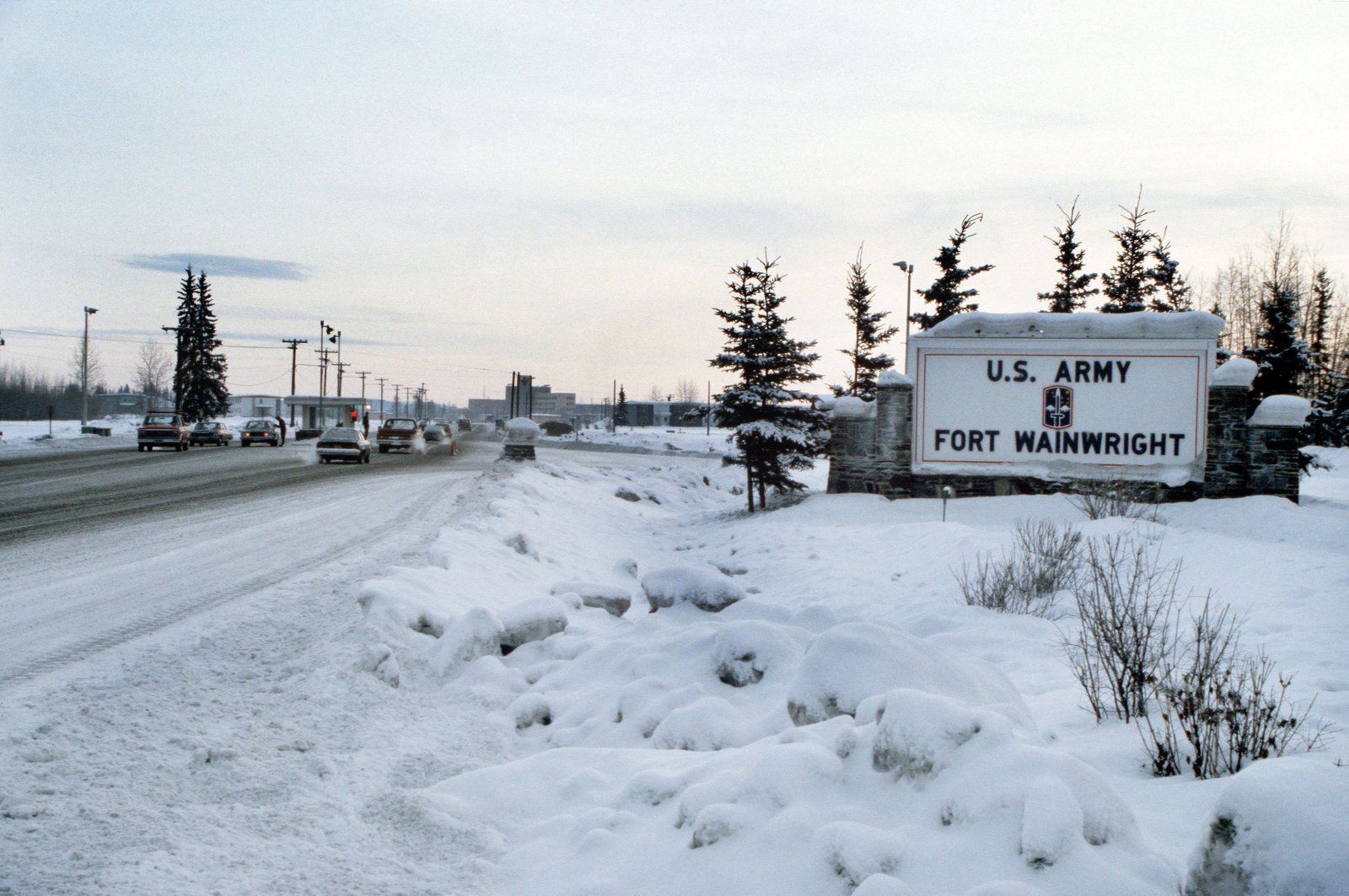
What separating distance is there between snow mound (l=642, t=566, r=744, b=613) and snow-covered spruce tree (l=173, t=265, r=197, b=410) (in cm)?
7004

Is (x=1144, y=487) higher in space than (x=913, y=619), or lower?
higher

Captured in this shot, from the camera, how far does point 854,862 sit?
2.99 m

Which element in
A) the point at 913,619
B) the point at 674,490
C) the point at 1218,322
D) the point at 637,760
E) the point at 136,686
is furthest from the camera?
the point at 674,490

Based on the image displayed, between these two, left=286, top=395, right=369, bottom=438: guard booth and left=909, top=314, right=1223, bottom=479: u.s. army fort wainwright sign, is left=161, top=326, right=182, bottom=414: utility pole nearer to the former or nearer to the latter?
left=286, top=395, right=369, bottom=438: guard booth

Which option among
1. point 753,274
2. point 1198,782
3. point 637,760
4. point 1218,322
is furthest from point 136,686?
point 1218,322

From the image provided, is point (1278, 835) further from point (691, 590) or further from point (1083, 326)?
point (1083, 326)

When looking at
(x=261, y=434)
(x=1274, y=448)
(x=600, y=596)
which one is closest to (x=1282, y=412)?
(x=1274, y=448)

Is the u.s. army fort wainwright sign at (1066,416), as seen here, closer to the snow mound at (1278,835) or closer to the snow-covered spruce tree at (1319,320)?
the snow mound at (1278,835)

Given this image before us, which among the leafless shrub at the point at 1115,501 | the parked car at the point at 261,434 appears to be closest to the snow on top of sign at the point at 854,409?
the leafless shrub at the point at 1115,501

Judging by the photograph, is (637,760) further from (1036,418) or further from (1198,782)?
(1036,418)

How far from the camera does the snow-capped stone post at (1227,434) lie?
15383 millimetres

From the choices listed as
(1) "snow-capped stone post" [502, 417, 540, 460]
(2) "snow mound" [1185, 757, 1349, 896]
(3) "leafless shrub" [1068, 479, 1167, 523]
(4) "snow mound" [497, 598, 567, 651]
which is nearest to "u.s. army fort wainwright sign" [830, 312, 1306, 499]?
(3) "leafless shrub" [1068, 479, 1167, 523]

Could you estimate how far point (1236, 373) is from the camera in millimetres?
15312

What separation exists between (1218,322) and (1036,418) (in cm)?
353
